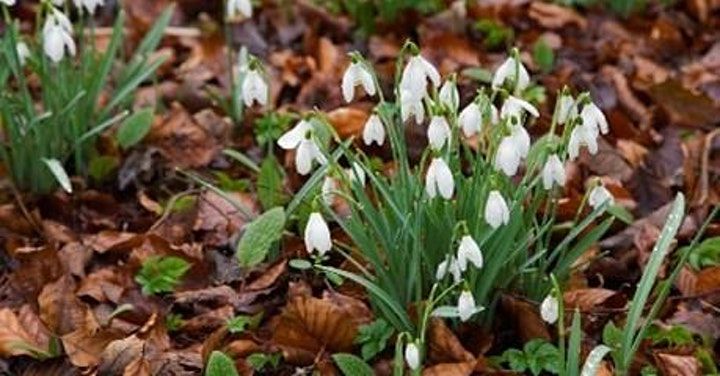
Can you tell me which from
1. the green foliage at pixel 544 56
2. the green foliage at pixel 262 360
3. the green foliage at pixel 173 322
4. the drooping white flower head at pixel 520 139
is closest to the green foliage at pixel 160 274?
the green foliage at pixel 173 322

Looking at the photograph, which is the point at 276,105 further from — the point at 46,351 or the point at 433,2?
the point at 46,351

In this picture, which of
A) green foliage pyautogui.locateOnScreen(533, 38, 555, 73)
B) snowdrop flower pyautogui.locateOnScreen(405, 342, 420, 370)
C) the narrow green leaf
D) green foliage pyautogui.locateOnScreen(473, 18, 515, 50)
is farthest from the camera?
green foliage pyautogui.locateOnScreen(473, 18, 515, 50)

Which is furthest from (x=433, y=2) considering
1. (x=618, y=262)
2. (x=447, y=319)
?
(x=447, y=319)

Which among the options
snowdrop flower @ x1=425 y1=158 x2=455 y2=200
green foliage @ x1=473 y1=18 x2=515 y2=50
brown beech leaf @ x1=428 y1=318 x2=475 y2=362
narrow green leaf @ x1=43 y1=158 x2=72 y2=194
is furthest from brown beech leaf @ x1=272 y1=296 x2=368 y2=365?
green foliage @ x1=473 y1=18 x2=515 y2=50

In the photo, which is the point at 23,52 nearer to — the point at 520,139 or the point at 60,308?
the point at 60,308

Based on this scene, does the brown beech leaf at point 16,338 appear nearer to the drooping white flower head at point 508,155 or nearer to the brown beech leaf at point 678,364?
the drooping white flower head at point 508,155

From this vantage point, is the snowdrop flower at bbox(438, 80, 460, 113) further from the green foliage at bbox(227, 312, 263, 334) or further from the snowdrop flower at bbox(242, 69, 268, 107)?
the green foliage at bbox(227, 312, 263, 334)
